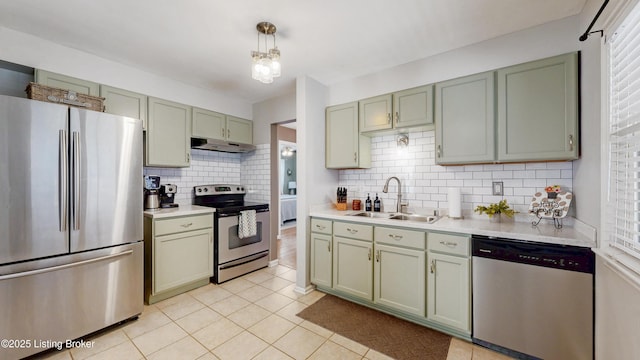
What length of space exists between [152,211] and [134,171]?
697 millimetres

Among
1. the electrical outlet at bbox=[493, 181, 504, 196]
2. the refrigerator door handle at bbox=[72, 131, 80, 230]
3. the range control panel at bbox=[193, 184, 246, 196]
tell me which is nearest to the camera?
the refrigerator door handle at bbox=[72, 131, 80, 230]

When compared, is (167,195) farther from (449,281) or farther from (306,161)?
(449,281)

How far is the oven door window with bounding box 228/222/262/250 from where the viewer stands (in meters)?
3.17

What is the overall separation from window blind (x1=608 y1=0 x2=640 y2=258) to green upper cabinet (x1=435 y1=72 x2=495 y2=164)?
0.79 meters

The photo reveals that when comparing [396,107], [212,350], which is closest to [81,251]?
[212,350]

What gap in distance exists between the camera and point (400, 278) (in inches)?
88.7

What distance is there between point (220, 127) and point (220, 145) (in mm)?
267

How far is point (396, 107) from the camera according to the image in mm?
2629

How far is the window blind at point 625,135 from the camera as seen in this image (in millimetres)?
1142

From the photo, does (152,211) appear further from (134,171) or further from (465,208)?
(465,208)

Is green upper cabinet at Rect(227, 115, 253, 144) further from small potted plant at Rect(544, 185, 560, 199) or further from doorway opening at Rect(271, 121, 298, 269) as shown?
small potted plant at Rect(544, 185, 560, 199)

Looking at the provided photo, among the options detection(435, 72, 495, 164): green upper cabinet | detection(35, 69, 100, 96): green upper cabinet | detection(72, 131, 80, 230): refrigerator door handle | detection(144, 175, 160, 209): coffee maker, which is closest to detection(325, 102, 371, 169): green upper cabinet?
detection(435, 72, 495, 164): green upper cabinet

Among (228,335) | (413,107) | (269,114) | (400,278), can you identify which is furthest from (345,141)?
(228,335)

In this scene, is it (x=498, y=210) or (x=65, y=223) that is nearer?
(x=65, y=223)
